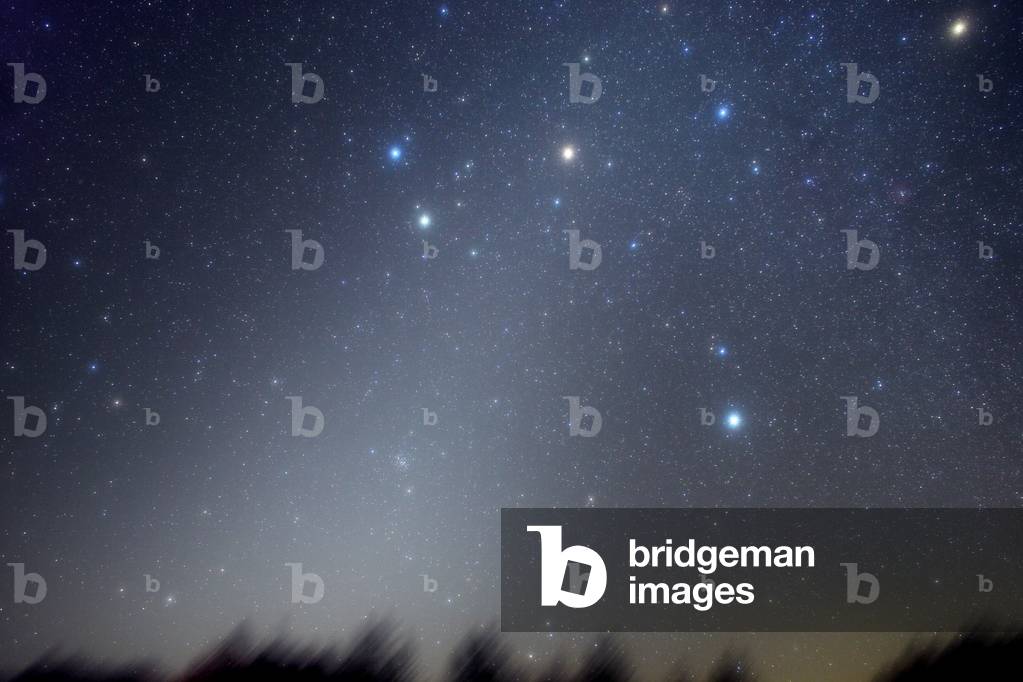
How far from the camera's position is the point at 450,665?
2.46 metres

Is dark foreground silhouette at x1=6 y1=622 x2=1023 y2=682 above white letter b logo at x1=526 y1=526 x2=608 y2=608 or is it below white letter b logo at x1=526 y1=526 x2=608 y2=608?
below

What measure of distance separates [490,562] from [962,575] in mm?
1598

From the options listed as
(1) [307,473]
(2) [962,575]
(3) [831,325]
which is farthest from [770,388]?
(1) [307,473]

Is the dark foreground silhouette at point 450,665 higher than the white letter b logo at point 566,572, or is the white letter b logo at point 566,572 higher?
the white letter b logo at point 566,572

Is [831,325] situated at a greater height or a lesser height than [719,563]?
greater

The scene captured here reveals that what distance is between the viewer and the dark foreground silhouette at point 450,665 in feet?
8.00

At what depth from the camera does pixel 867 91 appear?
2.48 metres

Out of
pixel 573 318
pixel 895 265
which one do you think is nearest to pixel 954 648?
pixel 895 265

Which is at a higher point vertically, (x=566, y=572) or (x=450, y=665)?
(x=566, y=572)

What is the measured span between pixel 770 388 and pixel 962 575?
907 mm

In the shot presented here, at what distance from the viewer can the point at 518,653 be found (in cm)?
246

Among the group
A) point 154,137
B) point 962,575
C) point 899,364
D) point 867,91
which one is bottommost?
point 962,575

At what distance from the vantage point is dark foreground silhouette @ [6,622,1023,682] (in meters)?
2.44

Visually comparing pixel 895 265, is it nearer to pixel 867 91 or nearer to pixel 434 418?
pixel 867 91
